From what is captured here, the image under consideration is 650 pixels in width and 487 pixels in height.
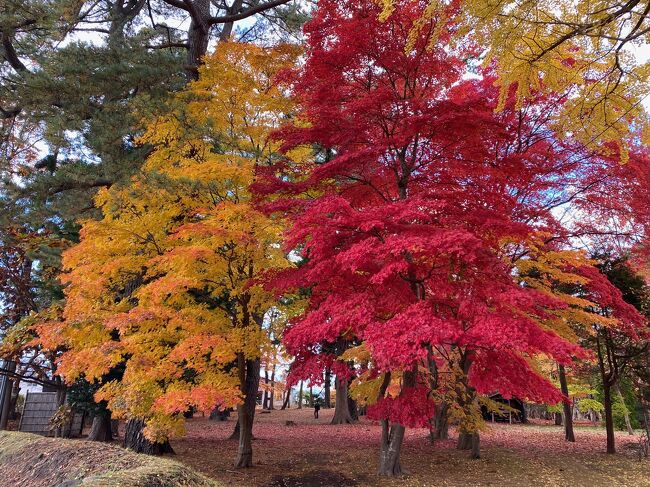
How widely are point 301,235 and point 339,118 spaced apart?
7.71 ft

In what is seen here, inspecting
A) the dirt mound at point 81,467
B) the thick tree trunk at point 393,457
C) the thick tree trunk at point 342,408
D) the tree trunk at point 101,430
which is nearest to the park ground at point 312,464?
the dirt mound at point 81,467

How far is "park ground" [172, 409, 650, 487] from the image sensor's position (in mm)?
7875

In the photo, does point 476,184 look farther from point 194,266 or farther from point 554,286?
point 554,286

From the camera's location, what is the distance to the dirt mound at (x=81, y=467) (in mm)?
2559

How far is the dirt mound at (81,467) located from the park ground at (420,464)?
367cm

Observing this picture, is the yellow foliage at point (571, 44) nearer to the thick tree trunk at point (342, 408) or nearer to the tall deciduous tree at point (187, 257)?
the tall deciduous tree at point (187, 257)

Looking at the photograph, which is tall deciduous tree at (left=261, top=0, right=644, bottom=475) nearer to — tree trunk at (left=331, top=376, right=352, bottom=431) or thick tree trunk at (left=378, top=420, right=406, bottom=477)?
thick tree trunk at (left=378, top=420, right=406, bottom=477)

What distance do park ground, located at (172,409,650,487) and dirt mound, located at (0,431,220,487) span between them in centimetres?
367

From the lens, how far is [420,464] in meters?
9.55

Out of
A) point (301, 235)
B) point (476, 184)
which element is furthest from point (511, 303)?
point (301, 235)

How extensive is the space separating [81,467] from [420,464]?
7967 millimetres

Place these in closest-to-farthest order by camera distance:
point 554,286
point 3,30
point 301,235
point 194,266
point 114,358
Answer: point 301,235 → point 114,358 → point 194,266 → point 3,30 → point 554,286

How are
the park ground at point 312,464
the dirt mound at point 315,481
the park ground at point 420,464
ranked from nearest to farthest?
the park ground at point 312,464
the dirt mound at point 315,481
the park ground at point 420,464

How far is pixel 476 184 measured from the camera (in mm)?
7059
